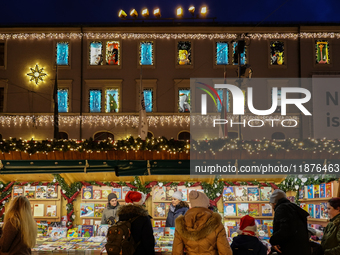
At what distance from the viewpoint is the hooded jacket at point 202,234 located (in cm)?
417

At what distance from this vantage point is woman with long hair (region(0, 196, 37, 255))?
4.22 m

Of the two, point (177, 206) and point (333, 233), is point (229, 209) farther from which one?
point (333, 233)

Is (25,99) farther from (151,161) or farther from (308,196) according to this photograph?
(308,196)

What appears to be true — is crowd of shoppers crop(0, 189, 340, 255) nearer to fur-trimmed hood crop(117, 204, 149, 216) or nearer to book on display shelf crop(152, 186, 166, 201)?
fur-trimmed hood crop(117, 204, 149, 216)

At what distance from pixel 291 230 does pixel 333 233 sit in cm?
53

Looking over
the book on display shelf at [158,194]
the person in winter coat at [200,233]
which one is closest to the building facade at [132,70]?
the book on display shelf at [158,194]

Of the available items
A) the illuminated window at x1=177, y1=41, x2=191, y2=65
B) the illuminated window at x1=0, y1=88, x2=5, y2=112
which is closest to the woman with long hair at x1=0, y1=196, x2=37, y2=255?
the illuminated window at x1=177, y1=41, x2=191, y2=65

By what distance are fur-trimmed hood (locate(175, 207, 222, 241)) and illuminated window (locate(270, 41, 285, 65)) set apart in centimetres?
2194

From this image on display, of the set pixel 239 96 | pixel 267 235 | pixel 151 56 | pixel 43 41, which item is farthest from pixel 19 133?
pixel 267 235

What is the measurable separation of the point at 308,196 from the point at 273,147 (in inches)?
66.2

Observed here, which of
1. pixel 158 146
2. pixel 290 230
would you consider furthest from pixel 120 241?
pixel 158 146

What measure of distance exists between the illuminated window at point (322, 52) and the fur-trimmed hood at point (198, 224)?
23.0 metres

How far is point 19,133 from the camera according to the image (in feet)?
79.3

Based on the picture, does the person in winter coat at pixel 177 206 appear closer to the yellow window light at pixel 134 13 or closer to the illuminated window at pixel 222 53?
the illuminated window at pixel 222 53
